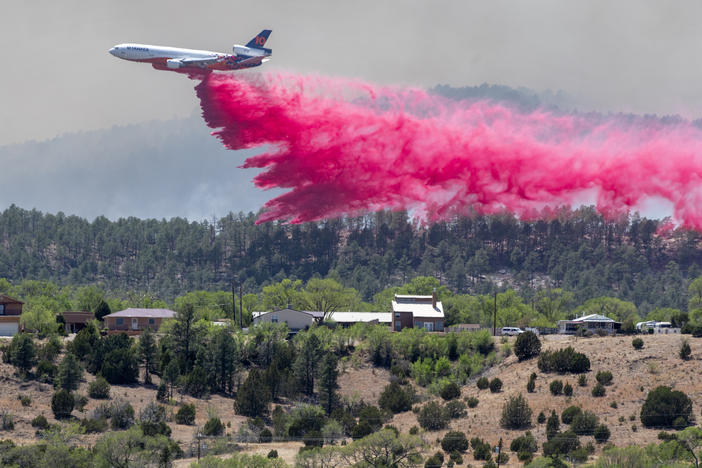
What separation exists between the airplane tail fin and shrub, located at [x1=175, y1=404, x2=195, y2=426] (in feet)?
Result: 134

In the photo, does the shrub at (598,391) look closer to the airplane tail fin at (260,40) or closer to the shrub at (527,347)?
the shrub at (527,347)

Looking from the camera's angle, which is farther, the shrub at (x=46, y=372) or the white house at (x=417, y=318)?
the white house at (x=417, y=318)

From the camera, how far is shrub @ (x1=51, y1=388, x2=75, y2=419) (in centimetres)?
9106

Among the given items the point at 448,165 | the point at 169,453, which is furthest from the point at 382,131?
the point at 169,453

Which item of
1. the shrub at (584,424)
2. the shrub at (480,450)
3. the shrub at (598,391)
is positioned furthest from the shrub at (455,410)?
the shrub at (598,391)

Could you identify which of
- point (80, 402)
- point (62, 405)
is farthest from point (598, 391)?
point (62, 405)

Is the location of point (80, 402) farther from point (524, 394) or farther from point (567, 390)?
point (567, 390)

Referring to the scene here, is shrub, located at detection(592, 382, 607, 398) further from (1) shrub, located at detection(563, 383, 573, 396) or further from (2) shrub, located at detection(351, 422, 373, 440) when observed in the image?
(2) shrub, located at detection(351, 422, 373, 440)

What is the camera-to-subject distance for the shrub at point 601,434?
8594cm

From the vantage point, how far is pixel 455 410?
9562 centimetres

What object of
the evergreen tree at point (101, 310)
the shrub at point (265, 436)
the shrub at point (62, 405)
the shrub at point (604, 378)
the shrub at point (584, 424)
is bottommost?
the shrub at point (265, 436)

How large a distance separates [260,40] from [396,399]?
41735 mm

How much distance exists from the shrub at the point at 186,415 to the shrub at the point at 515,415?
26.8 m

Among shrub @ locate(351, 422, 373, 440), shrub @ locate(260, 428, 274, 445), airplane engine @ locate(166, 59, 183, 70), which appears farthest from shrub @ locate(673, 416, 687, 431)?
airplane engine @ locate(166, 59, 183, 70)
